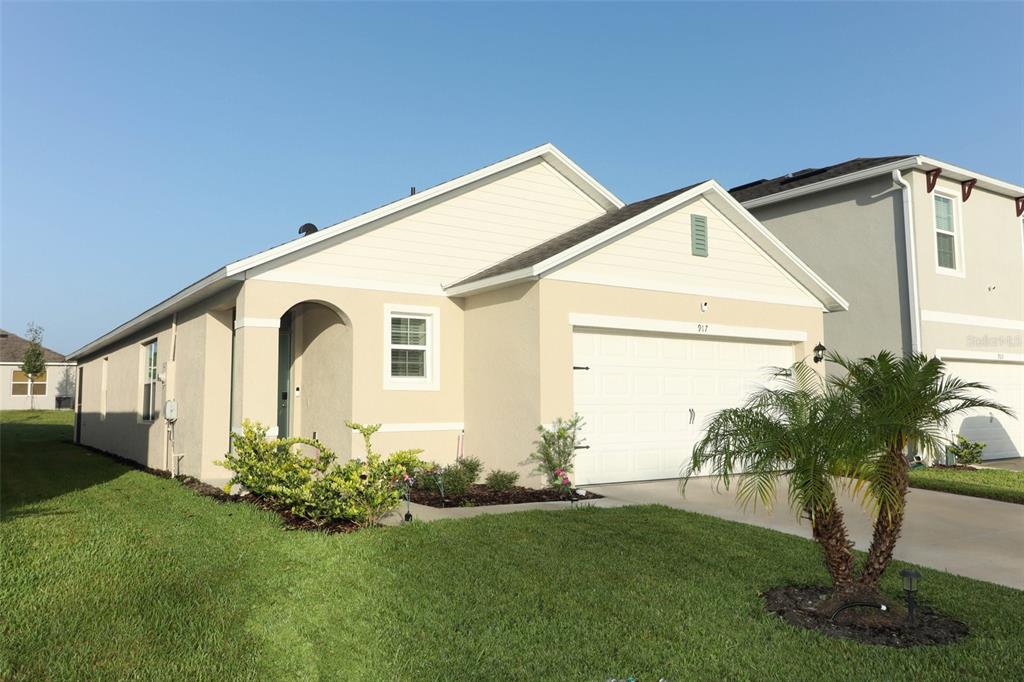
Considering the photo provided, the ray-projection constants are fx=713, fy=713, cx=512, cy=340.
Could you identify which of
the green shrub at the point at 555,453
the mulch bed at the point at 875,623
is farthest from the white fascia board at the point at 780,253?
the mulch bed at the point at 875,623

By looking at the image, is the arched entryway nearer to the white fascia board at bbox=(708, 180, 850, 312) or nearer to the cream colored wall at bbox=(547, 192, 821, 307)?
the cream colored wall at bbox=(547, 192, 821, 307)

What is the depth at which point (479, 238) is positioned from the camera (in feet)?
41.7

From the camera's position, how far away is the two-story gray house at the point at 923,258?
14766 mm

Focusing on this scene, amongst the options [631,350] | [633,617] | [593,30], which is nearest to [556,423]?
[631,350]

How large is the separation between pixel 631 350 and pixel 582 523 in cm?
439

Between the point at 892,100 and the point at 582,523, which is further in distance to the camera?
the point at 892,100

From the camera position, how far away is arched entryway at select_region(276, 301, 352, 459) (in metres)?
11.5

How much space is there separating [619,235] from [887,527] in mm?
7155

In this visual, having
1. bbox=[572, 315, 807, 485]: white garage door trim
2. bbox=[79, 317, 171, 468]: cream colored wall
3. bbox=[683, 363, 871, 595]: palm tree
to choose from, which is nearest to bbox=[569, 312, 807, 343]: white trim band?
bbox=[572, 315, 807, 485]: white garage door trim

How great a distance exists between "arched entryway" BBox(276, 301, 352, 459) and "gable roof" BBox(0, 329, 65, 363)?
3744cm

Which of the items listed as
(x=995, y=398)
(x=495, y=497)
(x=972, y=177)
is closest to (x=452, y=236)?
(x=495, y=497)

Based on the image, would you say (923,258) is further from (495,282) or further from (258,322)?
(258,322)

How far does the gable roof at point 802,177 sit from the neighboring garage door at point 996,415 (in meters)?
4.69

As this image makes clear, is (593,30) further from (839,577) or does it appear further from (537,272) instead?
(839,577)
